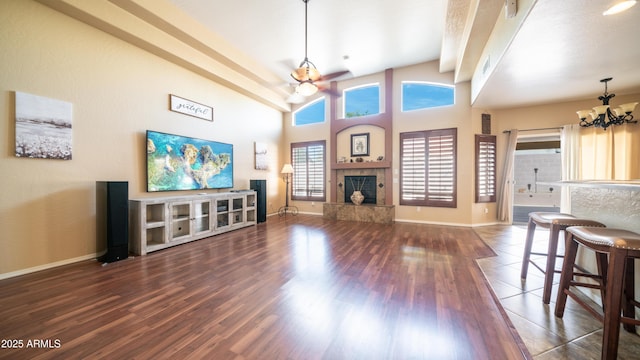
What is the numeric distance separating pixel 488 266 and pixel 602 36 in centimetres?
298

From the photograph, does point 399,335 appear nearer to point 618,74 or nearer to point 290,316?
point 290,316

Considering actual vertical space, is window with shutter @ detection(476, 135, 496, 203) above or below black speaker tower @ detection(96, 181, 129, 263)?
above

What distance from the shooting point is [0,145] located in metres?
2.48

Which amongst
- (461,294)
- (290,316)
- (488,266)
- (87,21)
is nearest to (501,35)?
(488,266)

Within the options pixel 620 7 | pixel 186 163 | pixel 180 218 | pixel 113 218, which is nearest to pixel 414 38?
pixel 620 7

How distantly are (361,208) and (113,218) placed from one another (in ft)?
16.0

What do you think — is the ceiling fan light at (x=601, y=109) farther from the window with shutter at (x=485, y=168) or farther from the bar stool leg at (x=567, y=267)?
the bar stool leg at (x=567, y=267)

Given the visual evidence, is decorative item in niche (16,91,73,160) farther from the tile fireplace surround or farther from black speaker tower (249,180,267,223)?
the tile fireplace surround

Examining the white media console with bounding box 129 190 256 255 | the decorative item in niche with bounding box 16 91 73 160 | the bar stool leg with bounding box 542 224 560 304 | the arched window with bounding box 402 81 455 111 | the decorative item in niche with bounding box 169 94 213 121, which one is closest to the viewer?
the bar stool leg with bounding box 542 224 560 304

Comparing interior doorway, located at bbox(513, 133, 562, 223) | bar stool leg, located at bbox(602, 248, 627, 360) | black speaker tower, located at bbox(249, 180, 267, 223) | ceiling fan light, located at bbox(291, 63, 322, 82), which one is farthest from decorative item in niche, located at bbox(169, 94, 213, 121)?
interior doorway, located at bbox(513, 133, 562, 223)

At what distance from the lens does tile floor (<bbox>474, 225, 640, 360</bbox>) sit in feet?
4.79

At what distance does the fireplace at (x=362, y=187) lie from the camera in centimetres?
611

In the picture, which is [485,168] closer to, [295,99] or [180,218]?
[295,99]

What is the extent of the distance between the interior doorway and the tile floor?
7323 mm
